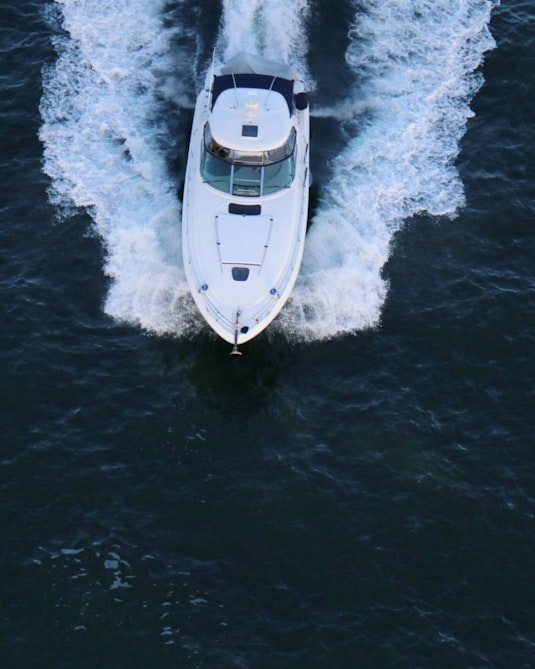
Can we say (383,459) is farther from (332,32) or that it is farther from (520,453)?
(332,32)

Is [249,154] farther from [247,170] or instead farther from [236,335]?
[236,335]

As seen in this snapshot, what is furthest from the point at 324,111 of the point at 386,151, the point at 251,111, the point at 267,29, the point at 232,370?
the point at 232,370

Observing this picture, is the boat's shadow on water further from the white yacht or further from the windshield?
the windshield

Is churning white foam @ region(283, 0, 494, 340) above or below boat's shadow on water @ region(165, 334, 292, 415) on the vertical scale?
above

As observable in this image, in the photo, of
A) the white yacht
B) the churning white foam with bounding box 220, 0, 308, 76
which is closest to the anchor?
the white yacht

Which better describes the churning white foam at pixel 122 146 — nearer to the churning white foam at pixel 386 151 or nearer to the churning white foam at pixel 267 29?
the churning white foam at pixel 267 29

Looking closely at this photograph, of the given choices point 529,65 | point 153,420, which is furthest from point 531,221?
point 153,420
